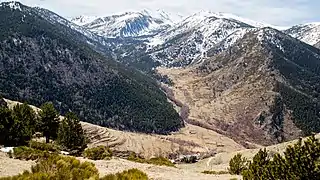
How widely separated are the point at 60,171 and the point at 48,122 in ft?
223

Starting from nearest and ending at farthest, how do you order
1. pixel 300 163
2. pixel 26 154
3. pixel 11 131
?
pixel 300 163, pixel 26 154, pixel 11 131

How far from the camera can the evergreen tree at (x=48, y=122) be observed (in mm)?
89688

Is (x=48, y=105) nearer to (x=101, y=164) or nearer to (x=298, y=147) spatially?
(x=101, y=164)

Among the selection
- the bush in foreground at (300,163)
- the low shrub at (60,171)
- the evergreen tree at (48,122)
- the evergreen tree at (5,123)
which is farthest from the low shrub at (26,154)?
the evergreen tree at (48,122)

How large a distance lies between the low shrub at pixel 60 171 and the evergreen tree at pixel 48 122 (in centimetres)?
6202

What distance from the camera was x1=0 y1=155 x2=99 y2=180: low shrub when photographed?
24.0 metres

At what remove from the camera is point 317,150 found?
27.4 meters

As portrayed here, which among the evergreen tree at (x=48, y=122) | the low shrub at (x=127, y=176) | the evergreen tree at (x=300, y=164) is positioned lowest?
the low shrub at (x=127, y=176)

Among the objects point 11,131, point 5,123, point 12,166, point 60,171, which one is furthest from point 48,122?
point 60,171

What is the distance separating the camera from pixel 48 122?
91.0 m

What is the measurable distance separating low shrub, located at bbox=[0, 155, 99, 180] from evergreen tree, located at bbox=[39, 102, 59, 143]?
203ft

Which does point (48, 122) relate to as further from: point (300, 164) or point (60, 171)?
point (300, 164)

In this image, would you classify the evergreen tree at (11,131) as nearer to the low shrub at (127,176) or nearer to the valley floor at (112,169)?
→ the valley floor at (112,169)

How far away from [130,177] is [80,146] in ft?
213
